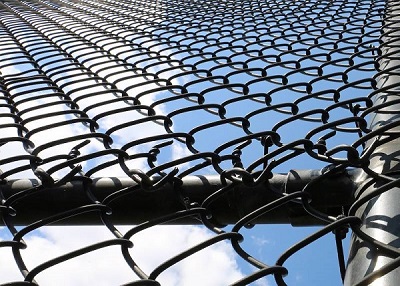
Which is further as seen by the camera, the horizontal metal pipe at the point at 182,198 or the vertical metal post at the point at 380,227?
the horizontal metal pipe at the point at 182,198

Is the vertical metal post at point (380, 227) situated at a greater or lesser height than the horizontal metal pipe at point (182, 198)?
greater

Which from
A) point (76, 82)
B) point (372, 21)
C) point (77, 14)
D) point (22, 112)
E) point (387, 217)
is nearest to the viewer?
point (387, 217)

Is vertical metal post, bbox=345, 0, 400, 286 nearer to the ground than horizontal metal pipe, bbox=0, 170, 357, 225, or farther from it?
farther from it

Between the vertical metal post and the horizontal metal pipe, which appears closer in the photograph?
the vertical metal post

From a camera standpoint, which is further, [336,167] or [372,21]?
[372,21]

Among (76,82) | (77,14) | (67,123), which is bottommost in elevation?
(77,14)

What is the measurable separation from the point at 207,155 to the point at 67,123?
2.30 ft

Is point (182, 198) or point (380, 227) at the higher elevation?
point (380, 227)

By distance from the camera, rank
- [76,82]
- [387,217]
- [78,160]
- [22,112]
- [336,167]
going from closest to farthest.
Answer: [387,217] < [336,167] < [78,160] < [22,112] < [76,82]

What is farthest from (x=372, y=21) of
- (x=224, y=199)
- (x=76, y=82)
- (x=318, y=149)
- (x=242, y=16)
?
(x=224, y=199)

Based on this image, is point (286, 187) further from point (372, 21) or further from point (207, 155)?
point (372, 21)

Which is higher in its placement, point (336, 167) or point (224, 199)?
point (336, 167)

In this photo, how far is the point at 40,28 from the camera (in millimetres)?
5258

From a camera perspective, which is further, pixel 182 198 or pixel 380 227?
pixel 182 198
